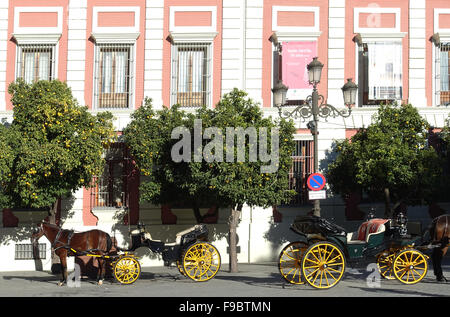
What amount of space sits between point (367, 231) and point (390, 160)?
438cm

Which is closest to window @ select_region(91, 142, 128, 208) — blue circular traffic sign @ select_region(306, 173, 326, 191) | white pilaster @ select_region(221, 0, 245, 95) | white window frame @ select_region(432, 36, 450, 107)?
white pilaster @ select_region(221, 0, 245, 95)

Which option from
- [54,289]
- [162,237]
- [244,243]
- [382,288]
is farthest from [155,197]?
[382,288]

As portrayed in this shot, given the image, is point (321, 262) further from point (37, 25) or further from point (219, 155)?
point (37, 25)

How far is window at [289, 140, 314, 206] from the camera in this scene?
20.0m

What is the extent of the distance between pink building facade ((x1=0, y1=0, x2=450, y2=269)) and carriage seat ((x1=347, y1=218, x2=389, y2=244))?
21.1ft

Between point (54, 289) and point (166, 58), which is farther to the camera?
point (166, 58)

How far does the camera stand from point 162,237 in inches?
764

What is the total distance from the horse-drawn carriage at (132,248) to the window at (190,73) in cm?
645

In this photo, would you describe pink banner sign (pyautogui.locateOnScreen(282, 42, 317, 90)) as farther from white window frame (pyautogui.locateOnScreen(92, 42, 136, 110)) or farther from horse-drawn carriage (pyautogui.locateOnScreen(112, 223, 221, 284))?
horse-drawn carriage (pyautogui.locateOnScreen(112, 223, 221, 284))

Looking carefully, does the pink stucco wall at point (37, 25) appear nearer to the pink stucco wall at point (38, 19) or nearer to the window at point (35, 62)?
the pink stucco wall at point (38, 19)

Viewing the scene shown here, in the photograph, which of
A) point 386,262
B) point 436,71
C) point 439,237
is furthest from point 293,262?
point 436,71

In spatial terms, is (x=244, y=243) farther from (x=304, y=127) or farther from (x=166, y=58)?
(x=166, y=58)

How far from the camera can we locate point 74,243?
47.5ft

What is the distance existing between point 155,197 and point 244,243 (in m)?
3.36
